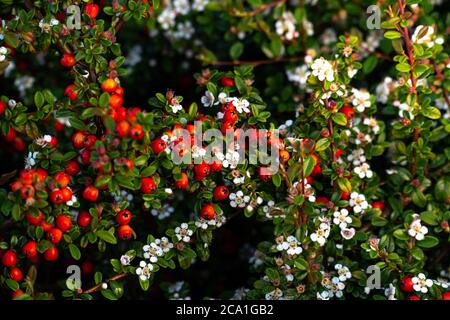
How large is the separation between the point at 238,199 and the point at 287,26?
97 cm

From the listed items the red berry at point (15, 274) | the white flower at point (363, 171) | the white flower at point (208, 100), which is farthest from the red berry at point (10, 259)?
the white flower at point (363, 171)

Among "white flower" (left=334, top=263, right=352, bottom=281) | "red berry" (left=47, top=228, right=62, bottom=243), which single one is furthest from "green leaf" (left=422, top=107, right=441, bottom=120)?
"red berry" (left=47, top=228, right=62, bottom=243)

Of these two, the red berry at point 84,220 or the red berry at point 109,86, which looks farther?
the red berry at point 84,220

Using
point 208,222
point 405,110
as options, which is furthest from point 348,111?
point 208,222

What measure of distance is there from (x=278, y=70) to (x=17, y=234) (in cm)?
149

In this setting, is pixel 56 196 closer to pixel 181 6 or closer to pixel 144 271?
pixel 144 271

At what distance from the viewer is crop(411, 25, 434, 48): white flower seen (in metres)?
2.14

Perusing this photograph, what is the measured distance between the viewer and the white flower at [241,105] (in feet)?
6.41

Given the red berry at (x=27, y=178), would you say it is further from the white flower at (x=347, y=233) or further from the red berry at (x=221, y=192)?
the white flower at (x=347, y=233)

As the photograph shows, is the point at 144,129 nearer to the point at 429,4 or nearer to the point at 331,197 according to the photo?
the point at 331,197

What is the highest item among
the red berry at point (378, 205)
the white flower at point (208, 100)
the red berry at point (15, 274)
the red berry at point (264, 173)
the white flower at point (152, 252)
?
the white flower at point (208, 100)

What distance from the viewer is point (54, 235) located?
1874mm

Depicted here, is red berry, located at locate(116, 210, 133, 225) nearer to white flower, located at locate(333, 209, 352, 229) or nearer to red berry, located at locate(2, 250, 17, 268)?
red berry, located at locate(2, 250, 17, 268)
